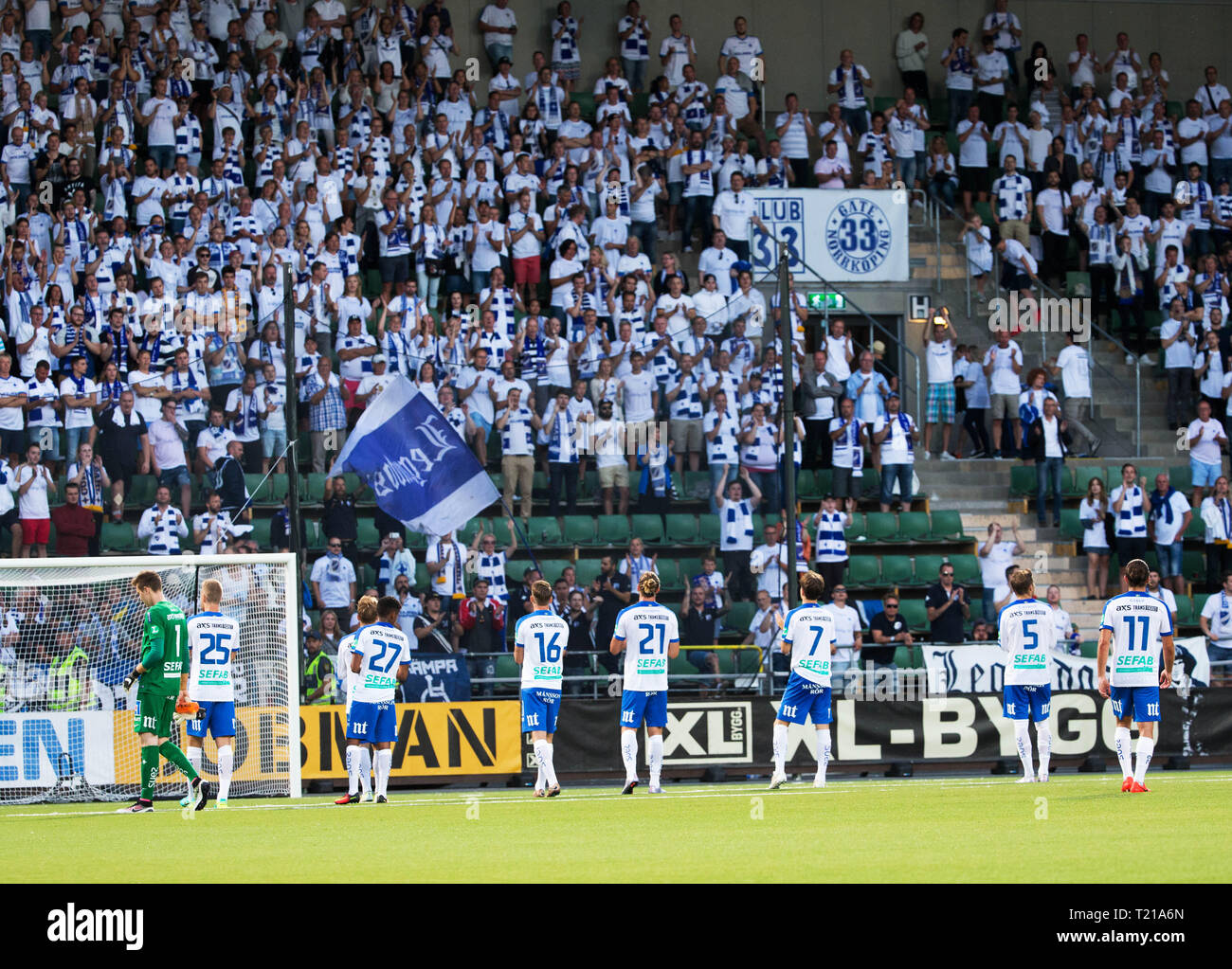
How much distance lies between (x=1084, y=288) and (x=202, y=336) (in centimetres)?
1513

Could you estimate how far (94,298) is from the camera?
22.8 metres

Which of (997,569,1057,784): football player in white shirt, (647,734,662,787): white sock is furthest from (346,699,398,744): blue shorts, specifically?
(997,569,1057,784): football player in white shirt

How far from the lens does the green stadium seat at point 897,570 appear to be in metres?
23.9

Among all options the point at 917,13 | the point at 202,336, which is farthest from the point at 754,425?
the point at 917,13

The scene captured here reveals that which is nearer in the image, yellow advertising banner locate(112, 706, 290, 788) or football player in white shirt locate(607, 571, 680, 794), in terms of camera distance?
football player in white shirt locate(607, 571, 680, 794)

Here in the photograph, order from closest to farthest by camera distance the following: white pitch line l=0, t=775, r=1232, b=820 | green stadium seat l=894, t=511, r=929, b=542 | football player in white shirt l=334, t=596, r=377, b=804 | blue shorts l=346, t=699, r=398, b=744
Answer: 1. white pitch line l=0, t=775, r=1232, b=820
2. football player in white shirt l=334, t=596, r=377, b=804
3. blue shorts l=346, t=699, r=398, b=744
4. green stadium seat l=894, t=511, r=929, b=542

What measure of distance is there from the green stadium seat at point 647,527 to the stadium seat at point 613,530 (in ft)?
0.58

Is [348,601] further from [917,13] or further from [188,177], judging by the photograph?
[917,13]

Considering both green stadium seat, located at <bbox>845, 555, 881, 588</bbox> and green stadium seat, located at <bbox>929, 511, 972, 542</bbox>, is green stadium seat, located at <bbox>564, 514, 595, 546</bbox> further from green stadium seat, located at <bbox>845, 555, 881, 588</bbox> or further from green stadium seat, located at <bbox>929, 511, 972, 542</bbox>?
green stadium seat, located at <bbox>929, 511, 972, 542</bbox>

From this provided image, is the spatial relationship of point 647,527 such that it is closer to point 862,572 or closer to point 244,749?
point 862,572
